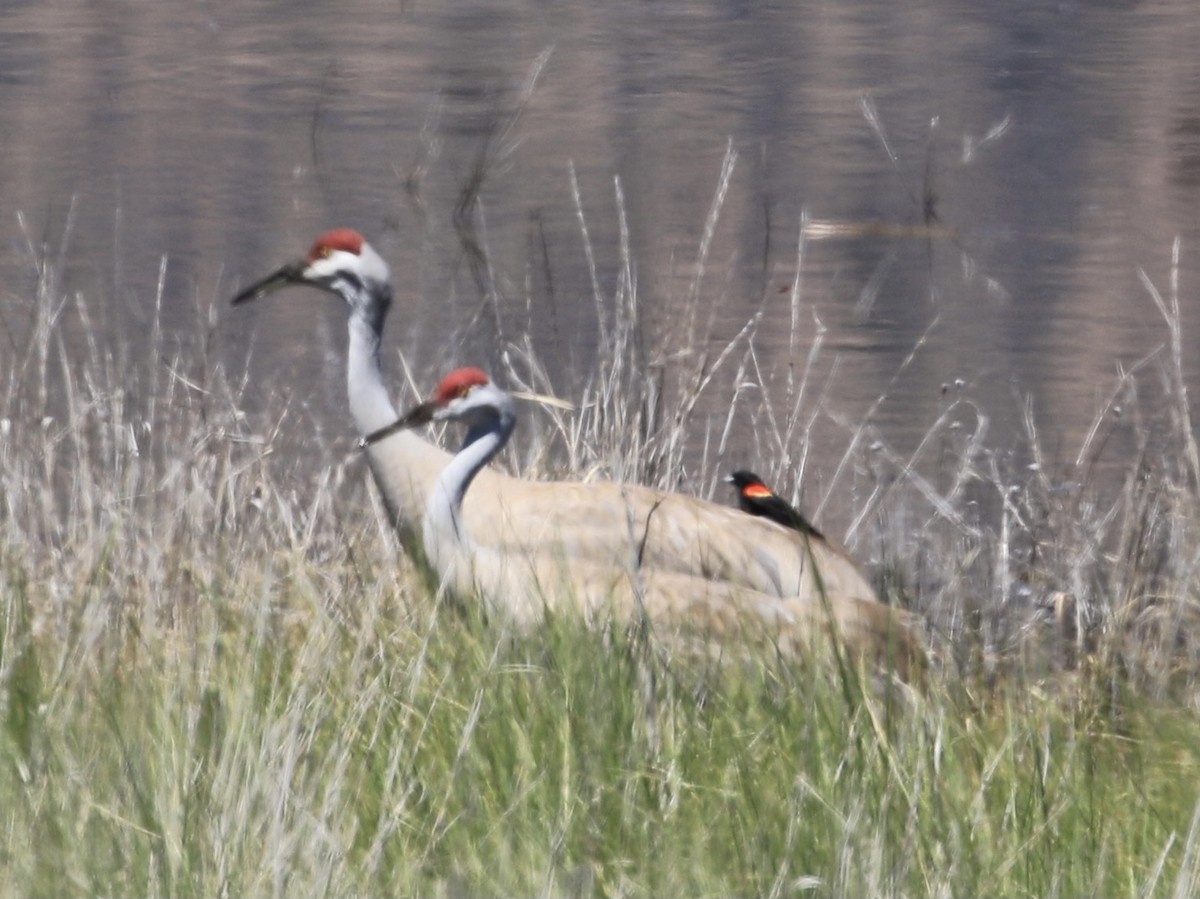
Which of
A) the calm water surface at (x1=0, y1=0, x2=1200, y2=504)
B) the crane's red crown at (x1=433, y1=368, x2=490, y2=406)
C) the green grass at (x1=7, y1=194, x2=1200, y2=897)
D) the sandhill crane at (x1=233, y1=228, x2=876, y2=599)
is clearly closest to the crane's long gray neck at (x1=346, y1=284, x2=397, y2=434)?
the sandhill crane at (x1=233, y1=228, x2=876, y2=599)

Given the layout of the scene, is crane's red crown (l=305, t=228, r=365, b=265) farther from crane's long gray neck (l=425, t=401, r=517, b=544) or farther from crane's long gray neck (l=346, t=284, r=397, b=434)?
crane's long gray neck (l=425, t=401, r=517, b=544)

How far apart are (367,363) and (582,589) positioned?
107 centimetres

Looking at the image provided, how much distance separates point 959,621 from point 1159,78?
20968mm

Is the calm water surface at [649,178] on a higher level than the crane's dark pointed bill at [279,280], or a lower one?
lower

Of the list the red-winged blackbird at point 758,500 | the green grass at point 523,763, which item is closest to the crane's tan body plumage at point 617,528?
the red-winged blackbird at point 758,500

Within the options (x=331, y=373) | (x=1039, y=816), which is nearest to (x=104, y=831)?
(x=1039, y=816)

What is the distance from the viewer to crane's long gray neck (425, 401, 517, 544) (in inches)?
181

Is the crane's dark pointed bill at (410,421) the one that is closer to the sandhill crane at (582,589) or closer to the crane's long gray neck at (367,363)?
the sandhill crane at (582,589)

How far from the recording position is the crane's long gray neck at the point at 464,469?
4594 millimetres

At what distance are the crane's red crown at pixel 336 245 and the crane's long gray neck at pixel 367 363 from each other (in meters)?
0.11

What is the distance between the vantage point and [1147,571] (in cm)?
502

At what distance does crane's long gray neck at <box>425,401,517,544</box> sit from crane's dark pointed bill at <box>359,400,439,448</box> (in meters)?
0.10

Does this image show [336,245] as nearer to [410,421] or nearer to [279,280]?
[279,280]

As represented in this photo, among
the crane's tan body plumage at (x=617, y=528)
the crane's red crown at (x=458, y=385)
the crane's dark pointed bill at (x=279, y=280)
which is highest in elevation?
the crane's dark pointed bill at (x=279, y=280)
